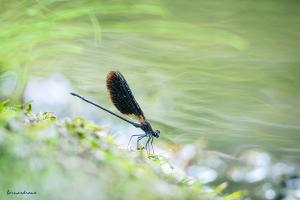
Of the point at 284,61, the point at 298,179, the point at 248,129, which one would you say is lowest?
the point at 298,179

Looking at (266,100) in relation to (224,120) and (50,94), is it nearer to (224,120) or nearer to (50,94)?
(224,120)

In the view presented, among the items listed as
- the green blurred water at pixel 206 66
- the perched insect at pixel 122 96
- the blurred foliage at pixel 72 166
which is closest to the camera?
the blurred foliage at pixel 72 166

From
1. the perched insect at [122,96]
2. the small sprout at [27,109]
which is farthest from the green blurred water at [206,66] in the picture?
the small sprout at [27,109]

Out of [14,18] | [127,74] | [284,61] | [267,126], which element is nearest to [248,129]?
[267,126]

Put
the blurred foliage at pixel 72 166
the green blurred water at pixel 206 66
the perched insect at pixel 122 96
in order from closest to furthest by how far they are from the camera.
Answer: the blurred foliage at pixel 72 166
the perched insect at pixel 122 96
the green blurred water at pixel 206 66

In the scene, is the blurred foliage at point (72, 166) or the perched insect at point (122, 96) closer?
the blurred foliage at point (72, 166)

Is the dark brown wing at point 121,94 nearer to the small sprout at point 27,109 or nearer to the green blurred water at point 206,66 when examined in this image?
the small sprout at point 27,109
